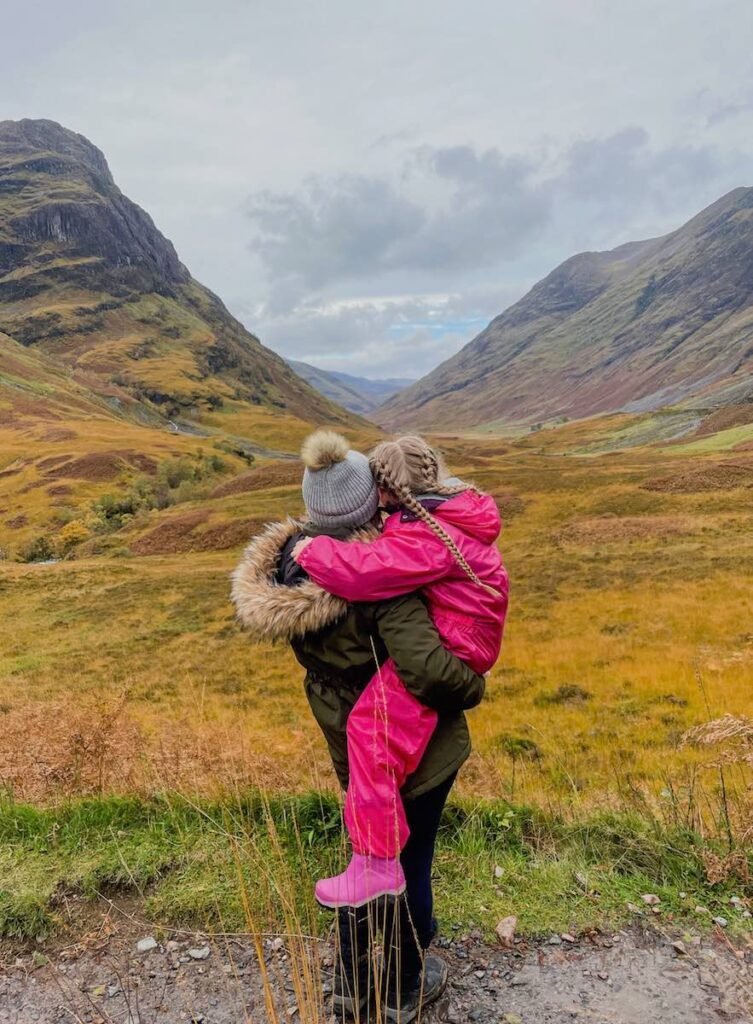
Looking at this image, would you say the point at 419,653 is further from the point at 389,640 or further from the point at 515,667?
the point at 515,667

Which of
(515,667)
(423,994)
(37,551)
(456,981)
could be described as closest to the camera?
(423,994)

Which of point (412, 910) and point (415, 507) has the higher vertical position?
point (415, 507)

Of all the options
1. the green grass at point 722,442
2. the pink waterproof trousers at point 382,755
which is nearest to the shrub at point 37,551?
the pink waterproof trousers at point 382,755

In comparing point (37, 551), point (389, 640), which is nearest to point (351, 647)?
point (389, 640)

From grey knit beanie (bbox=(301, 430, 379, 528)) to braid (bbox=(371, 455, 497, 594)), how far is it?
59 mm

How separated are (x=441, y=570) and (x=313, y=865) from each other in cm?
264

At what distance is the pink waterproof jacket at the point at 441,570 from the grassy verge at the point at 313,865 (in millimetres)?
1420

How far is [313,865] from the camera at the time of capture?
411cm

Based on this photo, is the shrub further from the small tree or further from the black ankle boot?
the black ankle boot

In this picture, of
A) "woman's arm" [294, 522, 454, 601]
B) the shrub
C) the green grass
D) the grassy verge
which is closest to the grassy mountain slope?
the shrub

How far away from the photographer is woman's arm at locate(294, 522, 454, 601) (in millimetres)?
2715

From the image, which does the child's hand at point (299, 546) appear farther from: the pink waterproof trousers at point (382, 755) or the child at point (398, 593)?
the pink waterproof trousers at point (382, 755)

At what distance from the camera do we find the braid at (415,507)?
280 centimetres

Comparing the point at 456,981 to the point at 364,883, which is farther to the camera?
the point at 456,981
